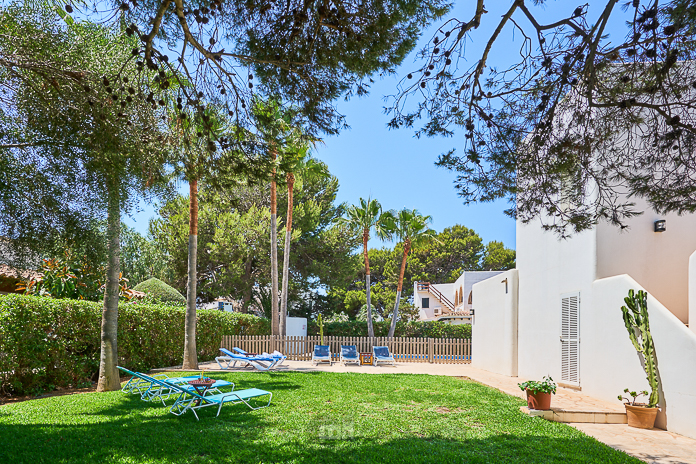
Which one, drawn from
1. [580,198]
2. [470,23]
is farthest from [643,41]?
[580,198]

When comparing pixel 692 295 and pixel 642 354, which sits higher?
pixel 692 295

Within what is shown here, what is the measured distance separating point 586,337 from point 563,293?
1.35 meters

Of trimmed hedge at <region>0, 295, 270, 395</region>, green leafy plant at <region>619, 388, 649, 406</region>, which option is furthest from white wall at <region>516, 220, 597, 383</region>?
trimmed hedge at <region>0, 295, 270, 395</region>

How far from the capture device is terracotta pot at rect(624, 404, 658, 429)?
6.95 metres

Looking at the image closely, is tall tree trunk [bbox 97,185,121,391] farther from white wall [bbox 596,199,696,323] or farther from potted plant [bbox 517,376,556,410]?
white wall [bbox 596,199,696,323]

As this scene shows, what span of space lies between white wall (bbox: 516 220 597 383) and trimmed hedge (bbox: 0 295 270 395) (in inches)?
388

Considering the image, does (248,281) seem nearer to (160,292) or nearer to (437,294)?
(160,292)

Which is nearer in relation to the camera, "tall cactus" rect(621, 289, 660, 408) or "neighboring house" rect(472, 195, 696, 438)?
"neighboring house" rect(472, 195, 696, 438)

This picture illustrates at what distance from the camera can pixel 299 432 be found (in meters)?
6.09

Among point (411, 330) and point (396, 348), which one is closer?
point (396, 348)

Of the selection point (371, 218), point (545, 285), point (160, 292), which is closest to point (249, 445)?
point (545, 285)

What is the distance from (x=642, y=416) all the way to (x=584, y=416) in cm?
78

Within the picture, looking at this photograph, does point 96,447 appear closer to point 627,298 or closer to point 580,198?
point 580,198

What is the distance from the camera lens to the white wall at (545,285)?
980 cm
